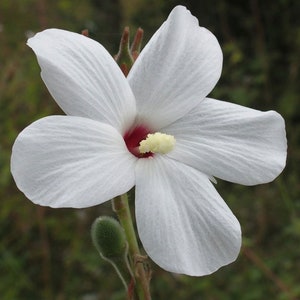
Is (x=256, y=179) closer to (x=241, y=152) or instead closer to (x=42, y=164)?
(x=241, y=152)

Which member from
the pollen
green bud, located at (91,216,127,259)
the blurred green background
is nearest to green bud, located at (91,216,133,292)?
green bud, located at (91,216,127,259)

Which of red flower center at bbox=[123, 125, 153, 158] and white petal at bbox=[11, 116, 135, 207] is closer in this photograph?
white petal at bbox=[11, 116, 135, 207]

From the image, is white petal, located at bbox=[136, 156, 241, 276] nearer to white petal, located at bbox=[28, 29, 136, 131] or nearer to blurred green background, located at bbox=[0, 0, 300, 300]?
white petal, located at bbox=[28, 29, 136, 131]

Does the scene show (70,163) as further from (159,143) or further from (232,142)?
(232,142)

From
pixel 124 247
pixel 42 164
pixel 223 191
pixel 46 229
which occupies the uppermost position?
pixel 42 164

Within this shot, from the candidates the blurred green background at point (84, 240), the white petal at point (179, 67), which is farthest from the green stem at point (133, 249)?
the blurred green background at point (84, 240)

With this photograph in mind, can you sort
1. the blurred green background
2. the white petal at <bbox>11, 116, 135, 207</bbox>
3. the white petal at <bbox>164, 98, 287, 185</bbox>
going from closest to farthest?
the white petal at <bbox>11, 116, 135, 207</bbox> < the white petal at <bbox>164, 98, 287, 185</bbox> < the blurred green background

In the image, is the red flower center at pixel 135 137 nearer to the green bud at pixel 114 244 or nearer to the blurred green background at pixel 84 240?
the green bud at pixel 114 244

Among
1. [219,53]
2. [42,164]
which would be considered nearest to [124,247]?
[42,164]
